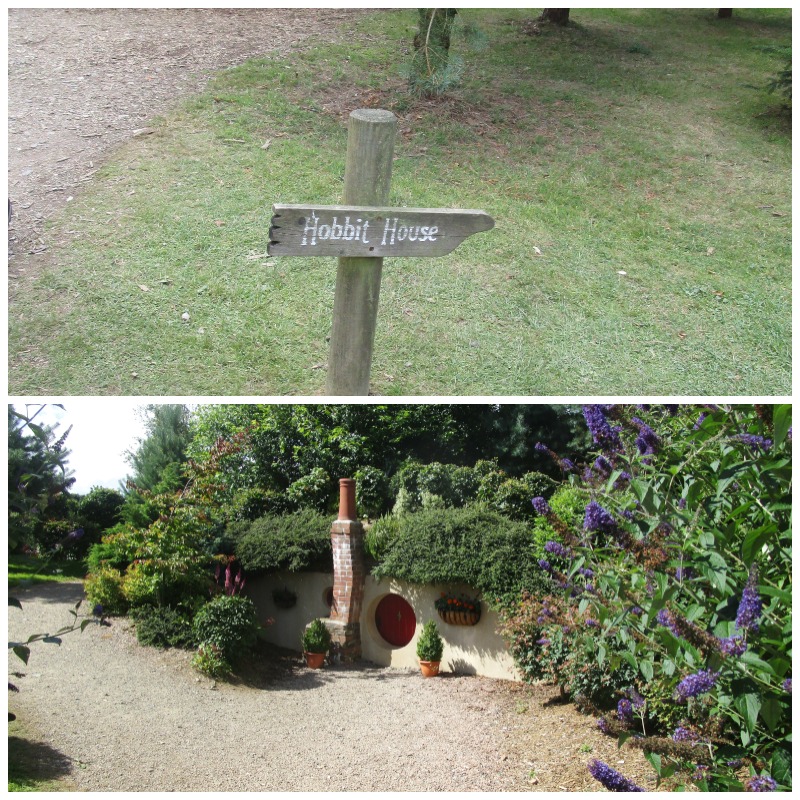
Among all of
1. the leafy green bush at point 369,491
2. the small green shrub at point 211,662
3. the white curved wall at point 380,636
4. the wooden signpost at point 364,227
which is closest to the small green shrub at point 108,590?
the small green shrub at point 211,662

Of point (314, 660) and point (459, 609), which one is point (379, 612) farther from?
point (459, 609)

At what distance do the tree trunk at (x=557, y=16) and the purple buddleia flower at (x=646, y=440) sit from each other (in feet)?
35.0

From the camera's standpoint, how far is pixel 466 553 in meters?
9.53

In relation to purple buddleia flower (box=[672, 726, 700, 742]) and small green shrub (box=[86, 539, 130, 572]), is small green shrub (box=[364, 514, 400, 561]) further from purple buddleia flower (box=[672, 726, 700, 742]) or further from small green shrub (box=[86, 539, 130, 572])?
purple buddleia flower (box=[672, 726, 700, 742])

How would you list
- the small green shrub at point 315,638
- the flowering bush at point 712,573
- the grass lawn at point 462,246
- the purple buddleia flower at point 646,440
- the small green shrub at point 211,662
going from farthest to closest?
the small green shrub at point 315,638 < the small green shrub at point 211,662 < the grass lawn at point 462,246 < the purple buddleia flower at point 646,440 < the flowering bush at point 712,573

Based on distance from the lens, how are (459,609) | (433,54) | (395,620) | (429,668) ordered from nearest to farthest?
(433,54) < (459,609) < (429,668) < (395,620)

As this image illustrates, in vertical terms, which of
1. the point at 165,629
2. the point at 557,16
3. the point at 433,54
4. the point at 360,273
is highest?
the point at 557,16

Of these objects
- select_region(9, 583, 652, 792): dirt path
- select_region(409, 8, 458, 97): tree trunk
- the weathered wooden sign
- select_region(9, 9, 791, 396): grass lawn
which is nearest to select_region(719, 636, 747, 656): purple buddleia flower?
the weathered wooden sign

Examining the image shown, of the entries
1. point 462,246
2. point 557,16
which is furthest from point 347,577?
point 557,16

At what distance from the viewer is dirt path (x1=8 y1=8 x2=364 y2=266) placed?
766 centimetres

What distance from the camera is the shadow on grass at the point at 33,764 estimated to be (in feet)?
19.4

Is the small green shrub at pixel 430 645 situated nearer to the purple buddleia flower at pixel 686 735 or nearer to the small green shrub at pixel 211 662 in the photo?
the small green shrub at pixel 211 662

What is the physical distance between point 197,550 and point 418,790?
201 inches

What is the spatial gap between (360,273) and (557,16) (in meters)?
9.97
